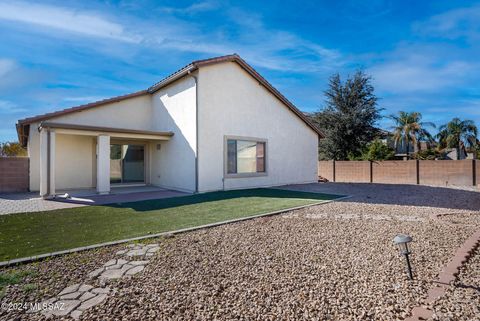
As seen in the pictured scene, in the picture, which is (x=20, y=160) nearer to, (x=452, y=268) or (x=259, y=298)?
(x=259, y=298)

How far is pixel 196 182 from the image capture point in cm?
1166

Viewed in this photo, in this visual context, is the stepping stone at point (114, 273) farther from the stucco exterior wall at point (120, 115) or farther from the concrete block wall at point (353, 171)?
the concrete block wall at point (353, 171)

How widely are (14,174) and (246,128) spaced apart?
38.1 feet

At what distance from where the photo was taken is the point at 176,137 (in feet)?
42.6

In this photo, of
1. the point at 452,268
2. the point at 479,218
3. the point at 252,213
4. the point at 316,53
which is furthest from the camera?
the point at 316,53

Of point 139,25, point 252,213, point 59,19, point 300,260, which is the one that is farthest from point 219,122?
point 300,260

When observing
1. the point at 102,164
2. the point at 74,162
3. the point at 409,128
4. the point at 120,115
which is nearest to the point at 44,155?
the point at 102,164

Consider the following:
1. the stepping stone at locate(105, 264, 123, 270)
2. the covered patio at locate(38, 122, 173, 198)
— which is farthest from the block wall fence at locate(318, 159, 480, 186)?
the stepping stone at locate(105, 264, 123, 270)

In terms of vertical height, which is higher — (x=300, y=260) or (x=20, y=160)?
(x=20, y=160)

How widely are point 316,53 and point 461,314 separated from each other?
1532 centimetres

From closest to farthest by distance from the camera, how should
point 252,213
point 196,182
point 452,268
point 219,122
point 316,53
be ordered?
point 452,268 < point 252,213 < point 196,182 < point 219,122 < point 316,53

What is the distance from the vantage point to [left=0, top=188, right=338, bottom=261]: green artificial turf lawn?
4.89 meters

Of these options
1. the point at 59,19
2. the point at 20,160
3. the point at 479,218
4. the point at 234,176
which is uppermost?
the point at 59,19

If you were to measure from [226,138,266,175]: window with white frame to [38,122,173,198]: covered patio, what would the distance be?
325 centimetres
